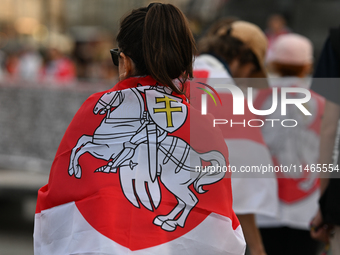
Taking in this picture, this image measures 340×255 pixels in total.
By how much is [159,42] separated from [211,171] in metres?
0.52

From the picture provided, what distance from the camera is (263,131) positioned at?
11.0 ft

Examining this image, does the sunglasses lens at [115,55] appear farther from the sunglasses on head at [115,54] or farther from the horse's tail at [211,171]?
the horse's tail at [211,171]

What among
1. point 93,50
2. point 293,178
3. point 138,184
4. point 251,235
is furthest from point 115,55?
point 93,50

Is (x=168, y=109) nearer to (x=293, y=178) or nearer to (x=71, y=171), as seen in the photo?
(x=71, y=171)

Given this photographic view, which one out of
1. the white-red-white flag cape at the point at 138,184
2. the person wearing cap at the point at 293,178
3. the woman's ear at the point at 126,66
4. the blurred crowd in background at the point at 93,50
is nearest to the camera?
the white-red-white flag cape at the point at 138,184

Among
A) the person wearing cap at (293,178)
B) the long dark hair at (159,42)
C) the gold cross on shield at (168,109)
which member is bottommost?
the person wearing cap at (293,178)

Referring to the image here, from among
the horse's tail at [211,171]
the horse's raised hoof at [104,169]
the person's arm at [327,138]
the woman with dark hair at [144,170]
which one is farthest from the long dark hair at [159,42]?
the person's arm at [327,138]

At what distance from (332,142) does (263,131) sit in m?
0.69

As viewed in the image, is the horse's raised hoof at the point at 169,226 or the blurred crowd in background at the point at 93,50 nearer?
the horse's raised hoof at the point at 169,226

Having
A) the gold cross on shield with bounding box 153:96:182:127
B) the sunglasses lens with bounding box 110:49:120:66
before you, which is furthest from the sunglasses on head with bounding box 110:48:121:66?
the gold cross on shield with bounding box 153:96:182:127

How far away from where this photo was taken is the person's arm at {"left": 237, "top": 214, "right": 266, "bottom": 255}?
8.91ft

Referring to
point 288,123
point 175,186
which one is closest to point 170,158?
point 175,186

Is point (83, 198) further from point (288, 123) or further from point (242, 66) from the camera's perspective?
point (288, 123)

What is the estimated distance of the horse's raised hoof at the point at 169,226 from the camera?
183 cm
